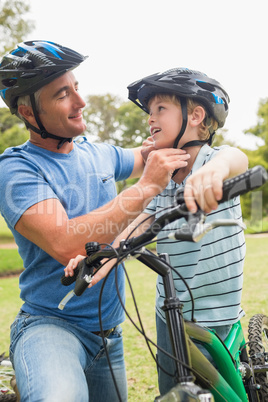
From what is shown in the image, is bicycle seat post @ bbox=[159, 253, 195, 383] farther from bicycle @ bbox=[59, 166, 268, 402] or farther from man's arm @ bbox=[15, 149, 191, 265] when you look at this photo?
man's arm @ bbox=[15, 149, 191, 265]

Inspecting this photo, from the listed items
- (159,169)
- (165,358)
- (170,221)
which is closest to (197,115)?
(159,169)

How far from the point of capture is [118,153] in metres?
3.25

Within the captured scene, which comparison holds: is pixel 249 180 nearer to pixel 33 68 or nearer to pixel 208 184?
pixel 208 184

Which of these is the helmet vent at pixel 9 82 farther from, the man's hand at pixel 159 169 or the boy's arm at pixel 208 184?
the boy's arm at pixel 208 184

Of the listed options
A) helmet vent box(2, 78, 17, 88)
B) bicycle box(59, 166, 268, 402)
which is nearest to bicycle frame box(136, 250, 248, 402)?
bicycle box(59, 166, 268, 402)

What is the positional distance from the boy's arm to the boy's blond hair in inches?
29.1

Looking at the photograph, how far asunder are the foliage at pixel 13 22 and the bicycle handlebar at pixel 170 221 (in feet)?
53.7

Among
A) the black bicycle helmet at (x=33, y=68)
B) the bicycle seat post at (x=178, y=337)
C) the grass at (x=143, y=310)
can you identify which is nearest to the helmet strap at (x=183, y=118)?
the black bicycle helmet at (x=33, y=68)

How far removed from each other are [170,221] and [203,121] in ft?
4.25

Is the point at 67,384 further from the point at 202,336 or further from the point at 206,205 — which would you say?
the point at 206,205

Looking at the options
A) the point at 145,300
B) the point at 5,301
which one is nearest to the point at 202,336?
the point at 145,300

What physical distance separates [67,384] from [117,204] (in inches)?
36.3

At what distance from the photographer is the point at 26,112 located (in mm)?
2822

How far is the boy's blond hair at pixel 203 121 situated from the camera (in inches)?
102
